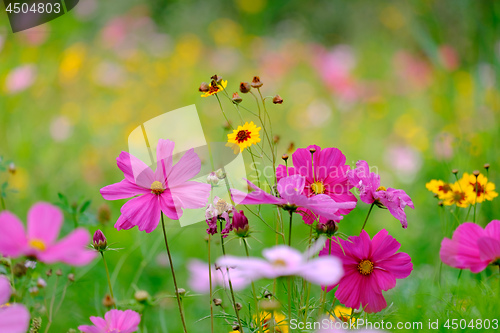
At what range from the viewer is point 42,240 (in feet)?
1.09

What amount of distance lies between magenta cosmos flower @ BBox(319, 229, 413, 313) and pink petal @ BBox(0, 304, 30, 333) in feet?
0.86

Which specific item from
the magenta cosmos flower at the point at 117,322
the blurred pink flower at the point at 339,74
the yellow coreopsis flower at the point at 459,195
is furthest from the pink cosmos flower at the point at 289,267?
the blurred pink flower at the point at 339,74

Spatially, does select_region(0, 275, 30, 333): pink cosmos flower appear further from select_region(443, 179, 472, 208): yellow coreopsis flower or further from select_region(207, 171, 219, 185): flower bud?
select_region(443, 179, 472, 208): yellow coreopsis flower

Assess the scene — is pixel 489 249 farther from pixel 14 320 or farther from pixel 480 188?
pixel 14 320

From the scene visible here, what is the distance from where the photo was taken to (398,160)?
1.54m

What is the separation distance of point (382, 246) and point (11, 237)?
0.32 metres

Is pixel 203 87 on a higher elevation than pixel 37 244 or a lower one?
higher

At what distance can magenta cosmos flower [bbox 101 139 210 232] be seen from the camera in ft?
1.43

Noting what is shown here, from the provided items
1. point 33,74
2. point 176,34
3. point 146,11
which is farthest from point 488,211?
point 146,11

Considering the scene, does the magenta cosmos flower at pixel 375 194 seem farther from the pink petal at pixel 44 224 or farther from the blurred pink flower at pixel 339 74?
the blurred pink flower at pixel 339 74

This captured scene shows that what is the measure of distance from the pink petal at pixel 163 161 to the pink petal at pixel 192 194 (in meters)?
0.02

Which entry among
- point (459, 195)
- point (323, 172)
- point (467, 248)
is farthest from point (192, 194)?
point (459, 195)

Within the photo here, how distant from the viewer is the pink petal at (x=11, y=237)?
0.32 meters

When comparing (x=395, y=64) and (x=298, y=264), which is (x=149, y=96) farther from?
(x=298, y=264)
